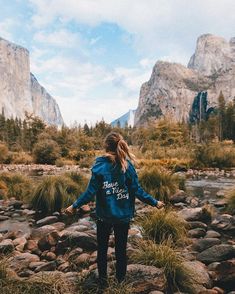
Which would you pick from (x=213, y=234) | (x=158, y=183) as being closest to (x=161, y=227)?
(x=213, y=234)

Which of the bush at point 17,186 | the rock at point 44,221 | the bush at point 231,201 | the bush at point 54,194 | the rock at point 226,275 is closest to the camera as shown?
the rock at point 226,275

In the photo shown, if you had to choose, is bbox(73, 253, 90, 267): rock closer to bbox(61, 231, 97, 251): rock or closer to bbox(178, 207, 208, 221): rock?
bbox(61, 231, 97, 251): rock

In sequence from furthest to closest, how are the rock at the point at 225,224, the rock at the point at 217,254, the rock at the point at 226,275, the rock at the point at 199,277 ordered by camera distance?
the rock at the point at 225,224, the rock at the point at 217,254, the rock at the point at 226,275, the rock at the point at 199,277

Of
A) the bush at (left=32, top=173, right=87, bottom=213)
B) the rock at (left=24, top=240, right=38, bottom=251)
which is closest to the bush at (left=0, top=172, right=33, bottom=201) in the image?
the bush at (left=32, top=173, right=87, bottom=213)

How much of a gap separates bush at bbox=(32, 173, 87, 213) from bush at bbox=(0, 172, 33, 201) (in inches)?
33.8

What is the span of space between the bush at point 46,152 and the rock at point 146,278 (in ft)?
101

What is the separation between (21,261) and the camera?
550cm

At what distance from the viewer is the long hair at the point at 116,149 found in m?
4.36

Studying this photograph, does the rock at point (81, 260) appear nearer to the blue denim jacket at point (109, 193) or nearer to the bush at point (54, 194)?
the blue denim jacket at point (109, 193)

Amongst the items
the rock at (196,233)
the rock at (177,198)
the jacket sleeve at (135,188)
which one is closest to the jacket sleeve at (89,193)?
the jacket sleeve at (135,188)

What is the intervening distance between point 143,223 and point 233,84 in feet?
656

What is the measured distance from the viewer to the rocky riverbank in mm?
4609

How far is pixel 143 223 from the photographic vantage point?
6.56m

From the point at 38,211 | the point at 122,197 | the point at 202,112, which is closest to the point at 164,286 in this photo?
the point at 122,197
